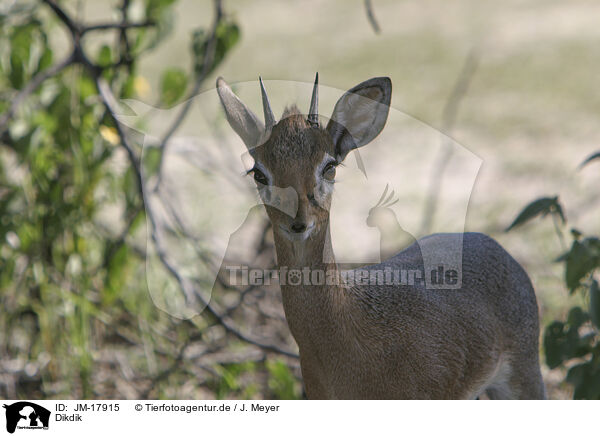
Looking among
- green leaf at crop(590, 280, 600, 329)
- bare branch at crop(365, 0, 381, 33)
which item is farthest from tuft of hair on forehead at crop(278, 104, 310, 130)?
green leaf at crop(590, 280, 600, 329)

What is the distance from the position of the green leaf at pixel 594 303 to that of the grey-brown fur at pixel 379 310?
185 mm

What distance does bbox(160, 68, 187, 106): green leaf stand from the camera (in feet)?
11.8

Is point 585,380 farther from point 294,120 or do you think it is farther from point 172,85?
point 172,85

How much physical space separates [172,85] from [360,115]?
6.51ft

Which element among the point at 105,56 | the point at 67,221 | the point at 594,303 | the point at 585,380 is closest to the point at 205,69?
the point at 105,56

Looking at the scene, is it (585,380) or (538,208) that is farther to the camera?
(585,380)

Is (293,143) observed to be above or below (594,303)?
above

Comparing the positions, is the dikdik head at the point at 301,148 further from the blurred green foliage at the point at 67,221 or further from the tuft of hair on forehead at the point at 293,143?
the blurred green foliage at the point at 67,221

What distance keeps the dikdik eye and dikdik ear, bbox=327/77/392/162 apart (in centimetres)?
3

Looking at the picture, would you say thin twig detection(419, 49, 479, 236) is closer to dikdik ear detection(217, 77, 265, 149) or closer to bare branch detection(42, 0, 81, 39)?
dikdik ear detection(217, 77, 265, 149)

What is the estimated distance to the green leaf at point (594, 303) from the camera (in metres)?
2.52

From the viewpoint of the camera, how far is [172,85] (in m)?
3.61

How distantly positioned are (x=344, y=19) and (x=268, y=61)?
6.16 ft

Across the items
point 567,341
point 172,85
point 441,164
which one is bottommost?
point 567,341
